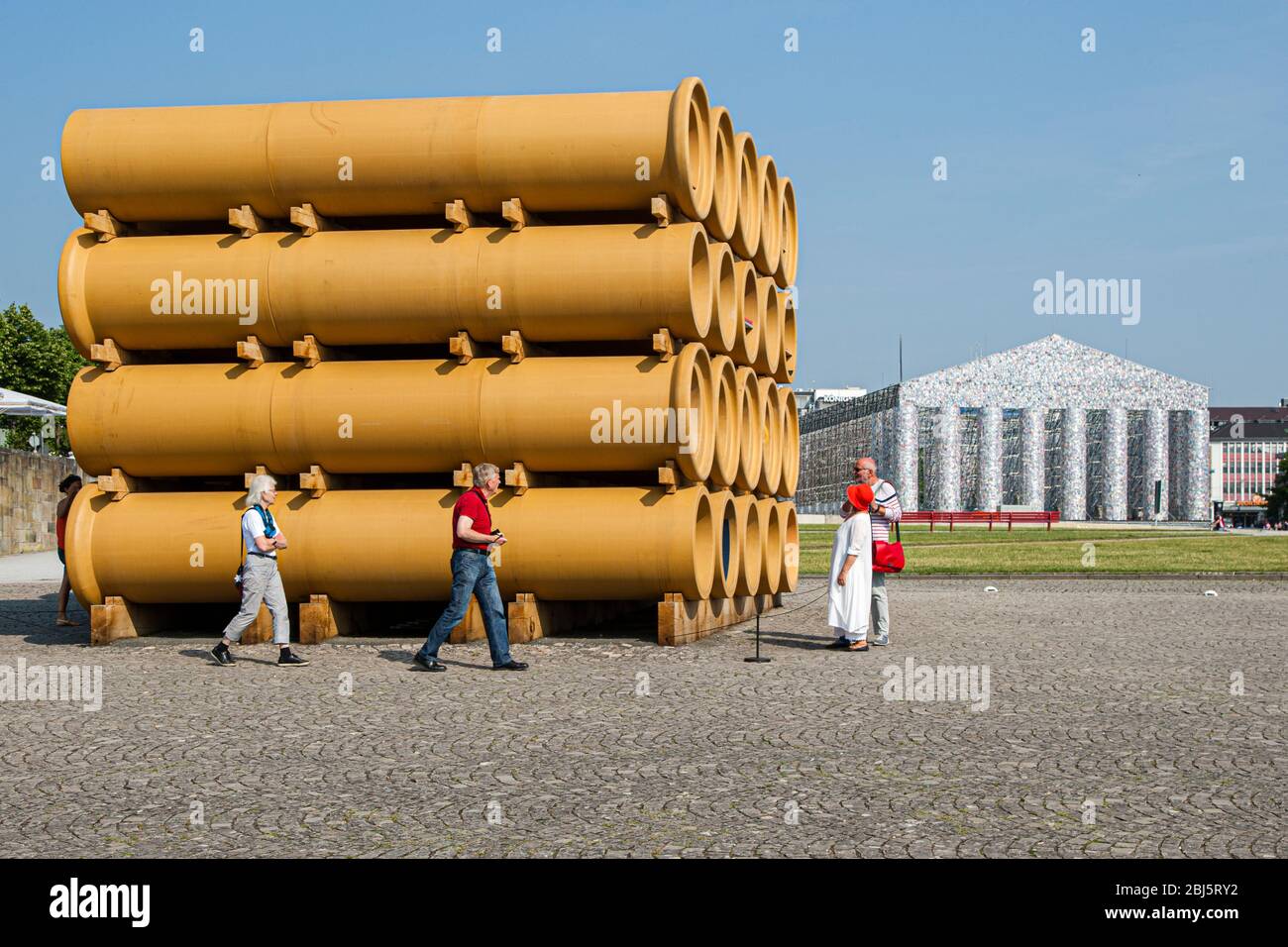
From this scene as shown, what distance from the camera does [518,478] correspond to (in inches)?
518

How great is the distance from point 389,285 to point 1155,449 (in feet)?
348

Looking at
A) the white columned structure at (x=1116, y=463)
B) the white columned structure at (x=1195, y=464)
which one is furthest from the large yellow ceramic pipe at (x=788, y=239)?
the white columned structure at (x=1195, y=464)

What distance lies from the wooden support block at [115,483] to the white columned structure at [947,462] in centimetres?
9382

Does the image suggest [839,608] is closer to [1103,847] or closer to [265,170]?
[265,170]

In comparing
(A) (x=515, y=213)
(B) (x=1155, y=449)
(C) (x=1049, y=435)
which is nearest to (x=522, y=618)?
(A) (x=515, y=213)

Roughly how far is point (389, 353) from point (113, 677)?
438cm

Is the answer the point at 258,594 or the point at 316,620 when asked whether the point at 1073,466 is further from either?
the point at 258,594

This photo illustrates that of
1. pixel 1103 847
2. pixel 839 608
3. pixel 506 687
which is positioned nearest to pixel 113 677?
pixel 506 687

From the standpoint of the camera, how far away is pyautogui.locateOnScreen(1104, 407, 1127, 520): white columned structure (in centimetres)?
10794

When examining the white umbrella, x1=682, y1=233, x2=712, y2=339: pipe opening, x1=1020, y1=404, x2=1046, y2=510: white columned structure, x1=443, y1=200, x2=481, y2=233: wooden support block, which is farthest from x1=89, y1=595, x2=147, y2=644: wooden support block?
x1=1020, y1=404, x2=1046, y2=510: white columned structure

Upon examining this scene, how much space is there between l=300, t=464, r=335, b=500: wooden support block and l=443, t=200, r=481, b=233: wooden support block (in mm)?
2485

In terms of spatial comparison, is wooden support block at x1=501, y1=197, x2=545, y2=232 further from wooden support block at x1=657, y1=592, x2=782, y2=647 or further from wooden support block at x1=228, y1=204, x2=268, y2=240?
wooden support block at x1=657, y1=592, x2=782, y2=647

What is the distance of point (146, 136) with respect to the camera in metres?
13.7

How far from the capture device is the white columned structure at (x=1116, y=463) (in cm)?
10794
